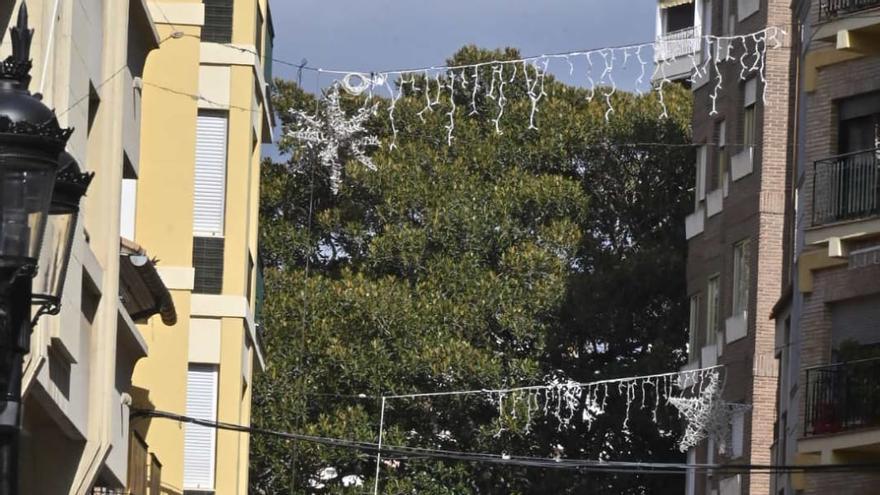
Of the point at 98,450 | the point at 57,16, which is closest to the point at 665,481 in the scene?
the point at 98,450

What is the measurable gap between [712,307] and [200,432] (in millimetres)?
14377

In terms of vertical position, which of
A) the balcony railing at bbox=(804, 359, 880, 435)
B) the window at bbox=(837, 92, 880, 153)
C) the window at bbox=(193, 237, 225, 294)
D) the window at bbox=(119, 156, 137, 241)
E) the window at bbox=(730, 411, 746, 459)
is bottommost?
the window at bbox=(730, 411, 746, 459)

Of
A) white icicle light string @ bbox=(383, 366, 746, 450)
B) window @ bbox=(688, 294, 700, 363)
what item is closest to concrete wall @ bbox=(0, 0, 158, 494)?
window @ bbox=(688, 294, 700, 363)

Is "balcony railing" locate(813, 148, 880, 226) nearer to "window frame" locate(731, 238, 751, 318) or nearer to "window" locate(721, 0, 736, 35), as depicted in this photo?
"window frame" locate(731, 238, 751, 318)

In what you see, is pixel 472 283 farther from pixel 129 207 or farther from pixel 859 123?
pixel 129 207

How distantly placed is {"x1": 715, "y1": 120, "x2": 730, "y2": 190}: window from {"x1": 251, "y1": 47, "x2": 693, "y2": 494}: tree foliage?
639cm

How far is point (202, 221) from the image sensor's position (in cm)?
3148

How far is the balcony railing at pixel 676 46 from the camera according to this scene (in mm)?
47219

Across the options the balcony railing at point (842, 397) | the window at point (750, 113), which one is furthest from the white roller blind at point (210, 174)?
the window at point (750, 113)

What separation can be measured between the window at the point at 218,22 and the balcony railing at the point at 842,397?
9.33m

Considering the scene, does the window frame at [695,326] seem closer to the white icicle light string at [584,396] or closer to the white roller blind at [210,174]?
the white icicle light string at [584,396]

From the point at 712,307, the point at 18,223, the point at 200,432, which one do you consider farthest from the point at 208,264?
the point at 18,223

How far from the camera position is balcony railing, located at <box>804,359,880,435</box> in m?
30.2

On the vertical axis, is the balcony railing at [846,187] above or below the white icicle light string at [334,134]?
below
